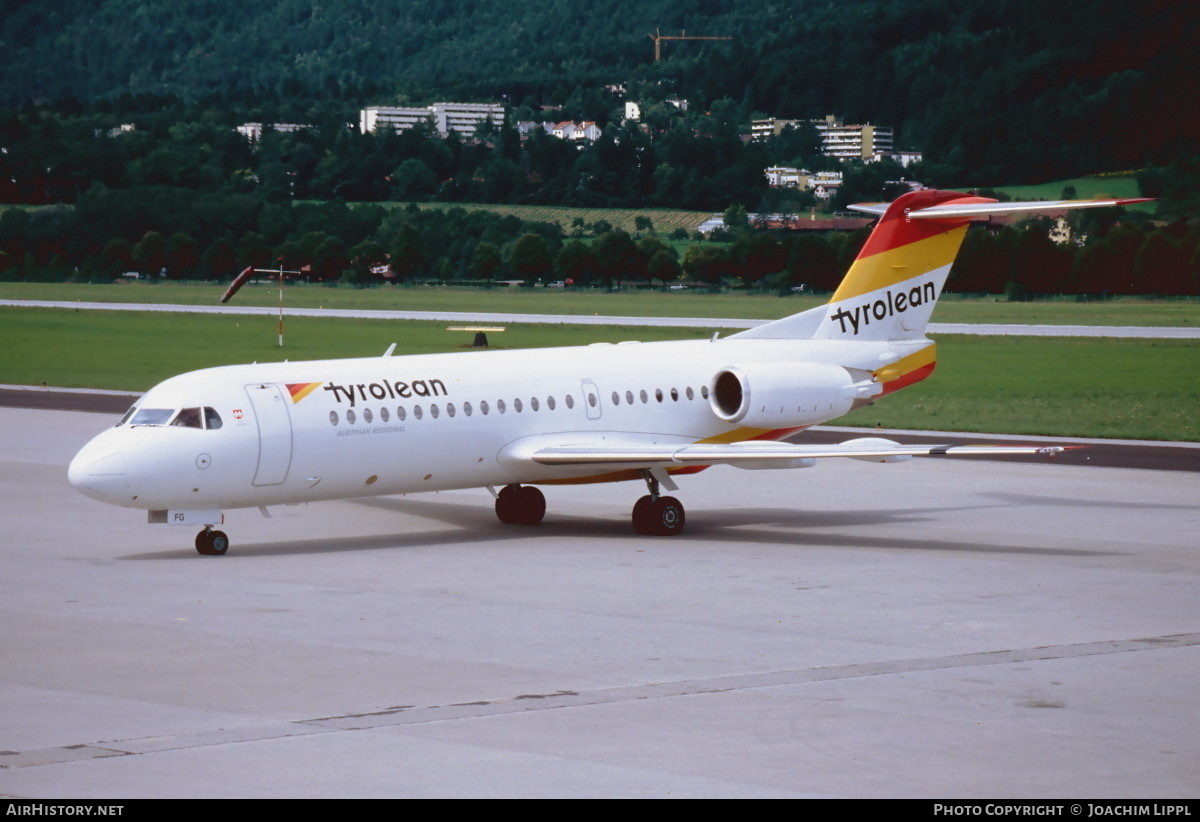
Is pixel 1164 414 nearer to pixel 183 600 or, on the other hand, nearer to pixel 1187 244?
pixel 183 600

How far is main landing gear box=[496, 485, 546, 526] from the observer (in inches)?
1129

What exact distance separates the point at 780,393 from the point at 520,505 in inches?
188

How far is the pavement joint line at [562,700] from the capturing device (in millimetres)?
14469

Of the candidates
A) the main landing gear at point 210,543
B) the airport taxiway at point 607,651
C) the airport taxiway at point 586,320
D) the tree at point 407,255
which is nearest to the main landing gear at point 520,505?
the airport taxiway at point 607,651

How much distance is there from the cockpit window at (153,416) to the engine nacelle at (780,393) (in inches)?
365

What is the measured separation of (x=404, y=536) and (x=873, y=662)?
11.2 metres

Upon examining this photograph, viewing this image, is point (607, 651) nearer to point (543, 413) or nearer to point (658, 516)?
point (658, 516)

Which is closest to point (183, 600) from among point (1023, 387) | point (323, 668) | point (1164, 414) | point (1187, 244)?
point (323, 668)

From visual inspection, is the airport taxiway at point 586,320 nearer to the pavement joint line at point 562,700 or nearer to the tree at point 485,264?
the tree at point 485,264

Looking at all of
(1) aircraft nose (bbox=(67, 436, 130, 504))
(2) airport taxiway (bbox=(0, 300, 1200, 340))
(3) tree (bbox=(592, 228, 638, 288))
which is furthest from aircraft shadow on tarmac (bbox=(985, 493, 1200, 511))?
(3) tree (bbox=(592, 228, 638, 288))

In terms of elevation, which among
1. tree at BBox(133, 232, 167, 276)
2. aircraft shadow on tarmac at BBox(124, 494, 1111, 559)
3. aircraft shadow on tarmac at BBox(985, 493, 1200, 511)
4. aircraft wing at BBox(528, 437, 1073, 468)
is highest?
tree at BBox(133, 232, 167, 276)

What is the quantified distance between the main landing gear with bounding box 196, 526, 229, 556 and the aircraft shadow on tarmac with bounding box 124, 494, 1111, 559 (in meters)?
0.22

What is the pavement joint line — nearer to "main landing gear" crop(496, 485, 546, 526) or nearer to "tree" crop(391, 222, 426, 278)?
"main landing gear" crop(496, 485, 546, 526)

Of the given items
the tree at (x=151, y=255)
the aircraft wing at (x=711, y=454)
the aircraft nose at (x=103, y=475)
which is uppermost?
the tree at (x=151, y=255)
